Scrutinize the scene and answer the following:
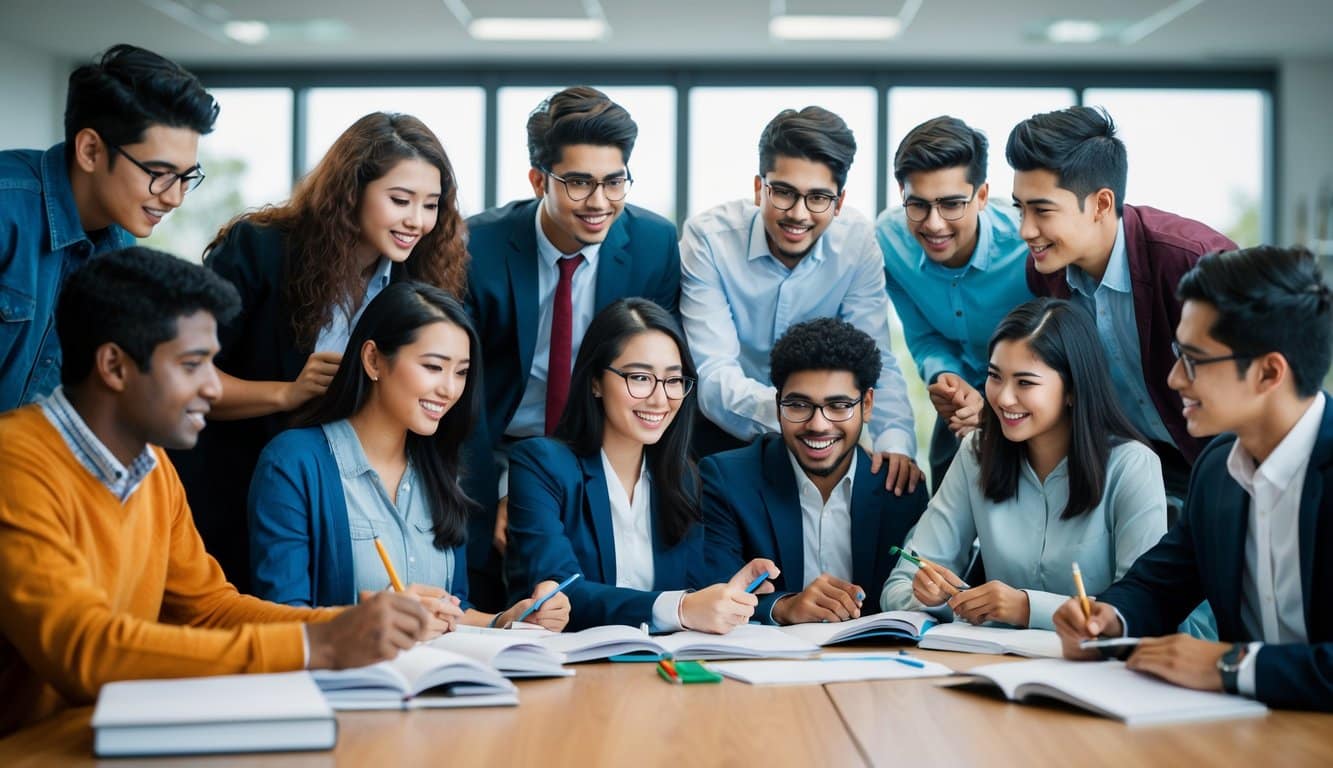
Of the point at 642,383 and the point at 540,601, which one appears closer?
the point at 540,601

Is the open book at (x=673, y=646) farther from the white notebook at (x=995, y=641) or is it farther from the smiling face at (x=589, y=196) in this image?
the smiling face at (x=589, y=196)

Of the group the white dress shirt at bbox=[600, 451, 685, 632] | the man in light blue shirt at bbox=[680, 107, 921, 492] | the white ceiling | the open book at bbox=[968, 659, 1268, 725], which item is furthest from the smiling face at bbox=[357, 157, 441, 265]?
the white ceiling

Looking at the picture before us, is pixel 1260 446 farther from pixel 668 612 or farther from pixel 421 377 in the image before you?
pixel 421 377

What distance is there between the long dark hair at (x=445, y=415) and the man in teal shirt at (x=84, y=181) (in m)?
0.47

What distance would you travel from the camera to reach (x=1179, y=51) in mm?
8016

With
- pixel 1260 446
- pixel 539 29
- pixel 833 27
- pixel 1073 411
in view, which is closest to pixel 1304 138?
pixel 833 27

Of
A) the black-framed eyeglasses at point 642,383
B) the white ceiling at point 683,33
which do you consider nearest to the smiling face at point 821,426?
the black-framed eyeglasses at point 642,383

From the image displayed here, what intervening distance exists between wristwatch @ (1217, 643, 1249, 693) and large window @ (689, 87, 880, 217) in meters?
6.74

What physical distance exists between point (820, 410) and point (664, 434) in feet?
1.22

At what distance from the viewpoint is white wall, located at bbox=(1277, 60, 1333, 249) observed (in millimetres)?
8305

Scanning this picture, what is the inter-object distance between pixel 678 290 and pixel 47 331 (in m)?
1.67

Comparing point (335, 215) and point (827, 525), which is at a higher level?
point (335, 215)

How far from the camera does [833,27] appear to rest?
7578 millimetres

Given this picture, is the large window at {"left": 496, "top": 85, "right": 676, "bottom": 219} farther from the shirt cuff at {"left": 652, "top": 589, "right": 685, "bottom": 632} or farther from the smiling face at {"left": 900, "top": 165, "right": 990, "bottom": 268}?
the shirt cuff at {"left": 652, "top": 589, "right": 685, "bottom": 632}
